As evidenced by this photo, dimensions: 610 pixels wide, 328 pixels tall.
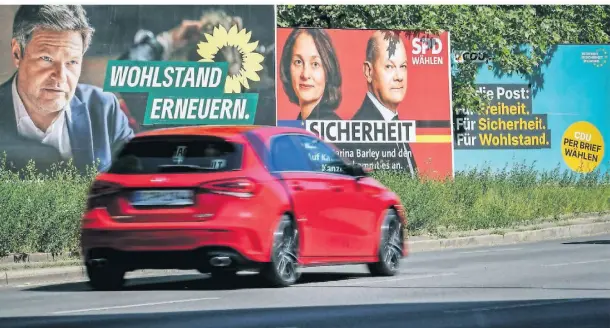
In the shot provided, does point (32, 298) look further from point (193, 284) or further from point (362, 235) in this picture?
point (362, 235)

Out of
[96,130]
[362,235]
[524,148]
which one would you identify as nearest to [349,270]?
[362,235]

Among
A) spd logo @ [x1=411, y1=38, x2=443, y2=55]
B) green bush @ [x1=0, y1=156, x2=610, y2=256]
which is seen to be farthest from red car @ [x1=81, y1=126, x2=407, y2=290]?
spd logo @ [x1=411, y1=38, x2=443, y2=55]

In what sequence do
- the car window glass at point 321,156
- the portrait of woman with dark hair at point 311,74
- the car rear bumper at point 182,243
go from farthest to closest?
the portrait of woman with dark hair at point 311,74
the car window glass at point 321,156
the car rear bumper at point 182,243

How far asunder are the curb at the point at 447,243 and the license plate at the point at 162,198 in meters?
3.06

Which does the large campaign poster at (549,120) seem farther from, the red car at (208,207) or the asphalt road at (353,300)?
the red car at (208,207)

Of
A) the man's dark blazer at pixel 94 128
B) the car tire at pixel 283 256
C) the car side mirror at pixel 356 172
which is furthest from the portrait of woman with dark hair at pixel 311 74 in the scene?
the car tire at pixel 283 256

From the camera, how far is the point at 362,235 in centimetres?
1625

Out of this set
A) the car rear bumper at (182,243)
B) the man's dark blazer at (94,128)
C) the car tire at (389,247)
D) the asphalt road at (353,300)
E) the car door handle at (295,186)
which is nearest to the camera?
the asphalt road at (353,300)

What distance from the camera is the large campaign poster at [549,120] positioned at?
3800 centimetres

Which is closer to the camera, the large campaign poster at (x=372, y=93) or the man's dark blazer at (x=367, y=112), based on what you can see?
the large campaign poster at (x=372, y=93)

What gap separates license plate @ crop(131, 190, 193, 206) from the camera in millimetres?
14438

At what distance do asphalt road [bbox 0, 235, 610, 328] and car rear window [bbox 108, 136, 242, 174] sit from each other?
3.98 ft

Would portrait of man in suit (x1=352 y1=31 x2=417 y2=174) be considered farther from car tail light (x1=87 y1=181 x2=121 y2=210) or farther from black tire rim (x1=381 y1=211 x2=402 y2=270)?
car tail light (x1=87 y1=181 x2=121 y2=210)

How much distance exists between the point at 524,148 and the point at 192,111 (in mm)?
9669
